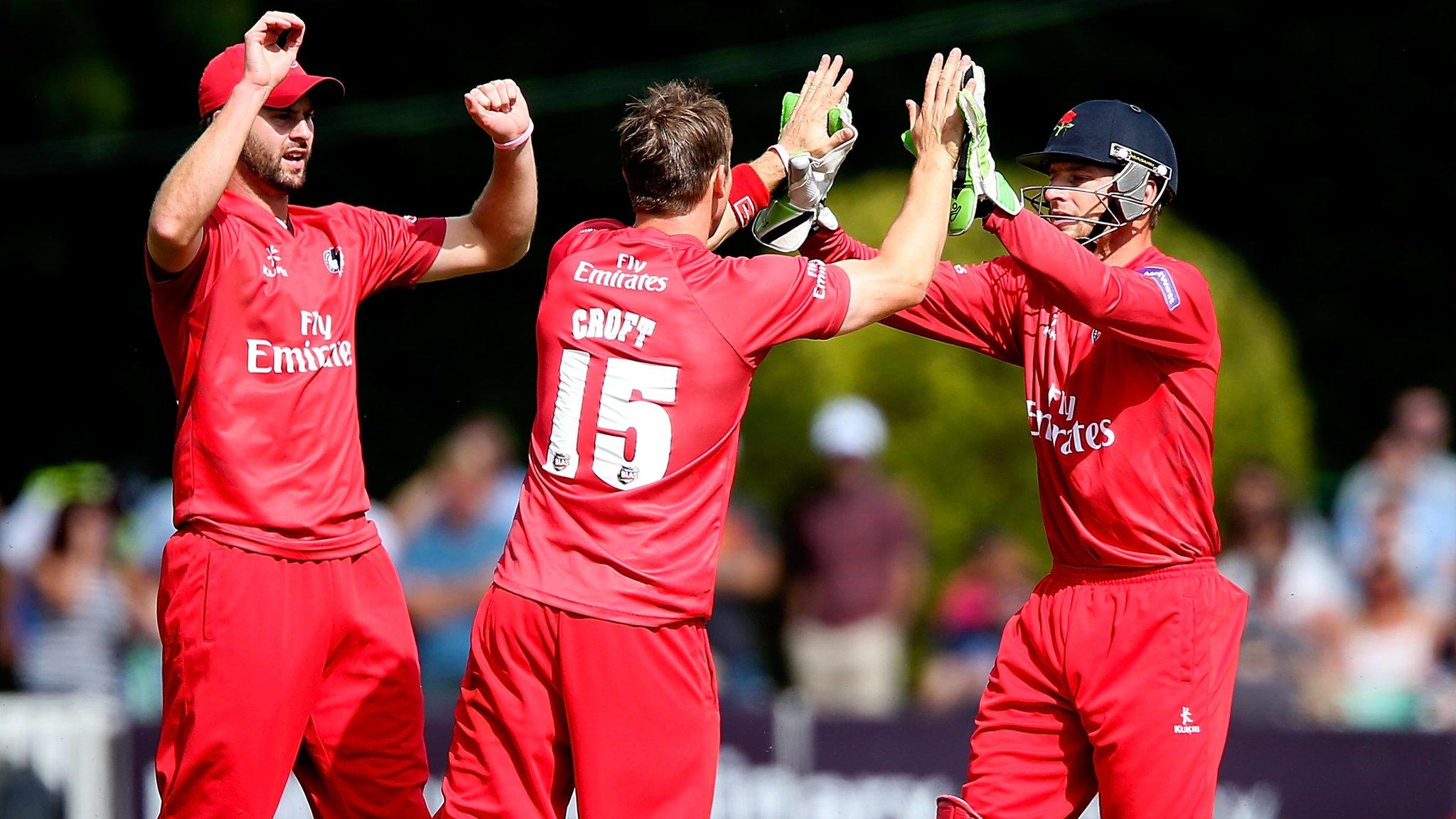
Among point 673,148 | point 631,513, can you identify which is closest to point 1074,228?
point 673,148

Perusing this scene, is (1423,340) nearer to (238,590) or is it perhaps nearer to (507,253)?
(507,253)

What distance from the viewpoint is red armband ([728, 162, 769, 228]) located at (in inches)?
212

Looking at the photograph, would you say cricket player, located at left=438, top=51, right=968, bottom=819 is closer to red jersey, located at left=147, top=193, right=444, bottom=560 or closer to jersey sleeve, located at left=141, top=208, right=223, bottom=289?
red jersey, located at left=147, top=193, right=444, bottom=560

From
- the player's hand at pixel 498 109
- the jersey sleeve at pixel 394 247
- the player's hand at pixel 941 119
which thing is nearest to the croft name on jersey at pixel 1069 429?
the player's hand at pixel 941 119

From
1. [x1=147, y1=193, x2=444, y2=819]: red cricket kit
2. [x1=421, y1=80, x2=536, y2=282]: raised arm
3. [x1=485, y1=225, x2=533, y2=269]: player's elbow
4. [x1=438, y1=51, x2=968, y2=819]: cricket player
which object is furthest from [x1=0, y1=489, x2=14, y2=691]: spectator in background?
[x1=438, y1=51, x2=968, y2=819]: cricket player

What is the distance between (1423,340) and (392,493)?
9164mm

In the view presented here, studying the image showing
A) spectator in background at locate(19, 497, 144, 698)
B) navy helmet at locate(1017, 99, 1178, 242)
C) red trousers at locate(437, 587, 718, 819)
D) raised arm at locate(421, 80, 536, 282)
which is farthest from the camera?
spectator in background at locate(19, 497, 144, 698)

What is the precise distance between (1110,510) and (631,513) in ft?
4.97

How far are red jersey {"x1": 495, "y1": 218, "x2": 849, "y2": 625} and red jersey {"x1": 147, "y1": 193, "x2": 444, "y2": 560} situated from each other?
0.66 m

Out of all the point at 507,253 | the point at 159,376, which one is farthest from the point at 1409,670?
the point at 159,376

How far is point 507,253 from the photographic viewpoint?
230 inches

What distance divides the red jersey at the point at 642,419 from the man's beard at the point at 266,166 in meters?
0.99

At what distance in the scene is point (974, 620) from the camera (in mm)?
10594

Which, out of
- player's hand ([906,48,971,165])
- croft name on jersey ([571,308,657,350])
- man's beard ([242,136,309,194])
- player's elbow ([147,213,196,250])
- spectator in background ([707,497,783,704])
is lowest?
spectator in background ([707,497,783,704])
